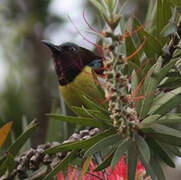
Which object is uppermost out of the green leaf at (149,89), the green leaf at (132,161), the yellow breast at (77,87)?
the yellow breast at (77,87)

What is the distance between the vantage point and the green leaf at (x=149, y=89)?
0.67 metres

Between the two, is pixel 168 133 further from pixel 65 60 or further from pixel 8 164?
pixel 65 60

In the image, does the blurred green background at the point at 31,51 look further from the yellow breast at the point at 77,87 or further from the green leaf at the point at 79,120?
the green leaf at the point at 79,120

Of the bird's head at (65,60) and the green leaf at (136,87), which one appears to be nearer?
the green leaf at (136,87)

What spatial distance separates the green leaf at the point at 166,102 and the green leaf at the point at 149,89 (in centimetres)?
1

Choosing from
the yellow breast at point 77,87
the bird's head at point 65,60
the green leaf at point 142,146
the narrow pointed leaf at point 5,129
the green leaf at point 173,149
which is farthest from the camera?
the bird's head at point 65,60

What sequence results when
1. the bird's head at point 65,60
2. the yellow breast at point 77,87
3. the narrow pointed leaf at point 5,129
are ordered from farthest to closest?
the bird's head at point 65,60, the yellow breast at point 77,87, the narrow pointed leaf at point 5,129

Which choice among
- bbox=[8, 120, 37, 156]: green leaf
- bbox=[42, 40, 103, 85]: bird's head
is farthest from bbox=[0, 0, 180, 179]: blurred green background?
bbox=[8, 120, 37, 156]: green leaf

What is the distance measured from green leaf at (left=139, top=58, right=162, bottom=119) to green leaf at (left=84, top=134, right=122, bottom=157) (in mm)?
71

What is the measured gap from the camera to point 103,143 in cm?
65

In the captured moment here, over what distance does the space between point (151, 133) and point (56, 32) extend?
2050mm

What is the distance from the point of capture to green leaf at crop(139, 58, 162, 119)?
667mm

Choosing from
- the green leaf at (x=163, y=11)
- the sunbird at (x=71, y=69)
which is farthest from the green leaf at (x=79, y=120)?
the sunbird at (x=71, y=69)

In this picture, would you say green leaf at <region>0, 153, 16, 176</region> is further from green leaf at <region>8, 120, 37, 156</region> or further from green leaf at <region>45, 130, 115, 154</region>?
green leaf at <region>45, 130, 115, 154</region>
